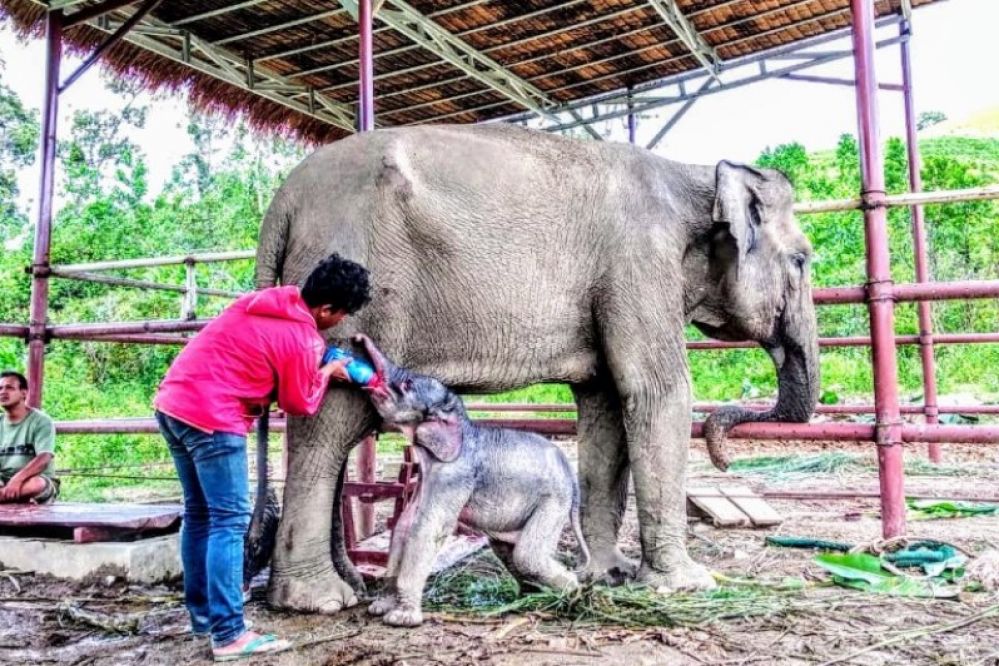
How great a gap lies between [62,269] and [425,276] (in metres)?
3.17

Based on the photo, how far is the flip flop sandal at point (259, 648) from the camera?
8.43 feet

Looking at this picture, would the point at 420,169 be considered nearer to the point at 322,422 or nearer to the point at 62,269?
the point at 322,422

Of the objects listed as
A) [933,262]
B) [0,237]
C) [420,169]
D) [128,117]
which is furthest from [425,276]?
[128,117]

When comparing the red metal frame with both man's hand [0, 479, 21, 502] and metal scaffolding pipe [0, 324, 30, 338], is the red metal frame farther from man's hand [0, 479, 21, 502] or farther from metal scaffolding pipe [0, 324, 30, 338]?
metal scaffolding pipe [0, 324, 30, 338]

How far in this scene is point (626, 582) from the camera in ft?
11.4

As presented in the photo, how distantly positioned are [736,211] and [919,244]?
3.92 metres

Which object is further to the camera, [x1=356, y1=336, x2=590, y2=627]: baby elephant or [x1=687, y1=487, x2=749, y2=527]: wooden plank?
[x1=687, y1=487, x2=749, y2=527]: wooden plank

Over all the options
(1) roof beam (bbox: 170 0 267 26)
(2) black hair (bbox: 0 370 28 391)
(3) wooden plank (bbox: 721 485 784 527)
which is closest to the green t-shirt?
(2) black hair (bbox: 0 370 28 391)

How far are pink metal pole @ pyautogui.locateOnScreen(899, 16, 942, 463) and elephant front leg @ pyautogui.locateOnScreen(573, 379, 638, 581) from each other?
11.2ft

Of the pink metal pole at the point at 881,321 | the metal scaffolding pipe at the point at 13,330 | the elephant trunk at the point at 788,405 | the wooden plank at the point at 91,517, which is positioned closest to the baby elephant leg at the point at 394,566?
the wooden plank at the point at 91,517

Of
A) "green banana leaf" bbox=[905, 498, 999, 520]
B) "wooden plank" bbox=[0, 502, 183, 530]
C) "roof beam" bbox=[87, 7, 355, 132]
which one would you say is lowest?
"green banana leaf" bbox=[905, 498, 999, 520]

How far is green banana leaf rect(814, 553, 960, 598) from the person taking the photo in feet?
10.3

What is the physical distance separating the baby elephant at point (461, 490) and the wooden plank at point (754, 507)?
1991 millimetres

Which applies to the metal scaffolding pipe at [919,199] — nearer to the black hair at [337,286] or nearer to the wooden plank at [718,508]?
the wooden plank at [718,508]
